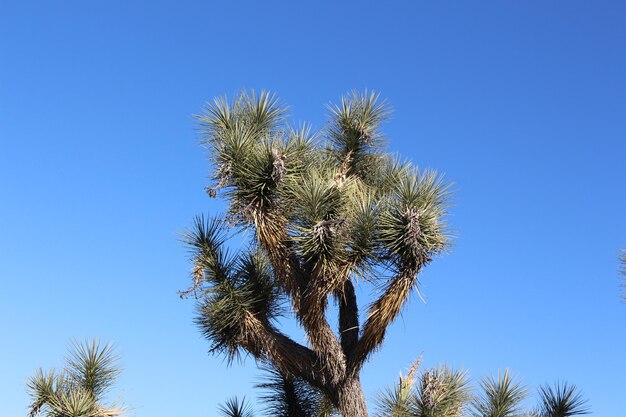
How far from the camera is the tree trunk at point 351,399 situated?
1098 centimetres

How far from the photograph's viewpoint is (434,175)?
1061 centimetres

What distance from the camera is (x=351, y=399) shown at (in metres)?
11.0

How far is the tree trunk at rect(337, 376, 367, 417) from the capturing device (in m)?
11.0

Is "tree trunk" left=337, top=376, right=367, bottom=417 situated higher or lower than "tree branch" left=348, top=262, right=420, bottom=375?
lower

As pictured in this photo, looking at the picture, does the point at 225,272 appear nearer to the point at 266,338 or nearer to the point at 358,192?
the point at 266,338

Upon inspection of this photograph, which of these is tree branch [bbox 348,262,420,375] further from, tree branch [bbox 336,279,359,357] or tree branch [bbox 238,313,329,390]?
tree branch [bbox 238,313,329,390]

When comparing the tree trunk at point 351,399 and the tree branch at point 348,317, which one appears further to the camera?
the tree branch at point 348,317

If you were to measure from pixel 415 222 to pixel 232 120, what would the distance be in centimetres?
276

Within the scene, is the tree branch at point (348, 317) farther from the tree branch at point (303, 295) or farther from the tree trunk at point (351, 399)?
the tree trunk at point (351, 399)

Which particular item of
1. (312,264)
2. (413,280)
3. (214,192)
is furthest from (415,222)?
(214,192)

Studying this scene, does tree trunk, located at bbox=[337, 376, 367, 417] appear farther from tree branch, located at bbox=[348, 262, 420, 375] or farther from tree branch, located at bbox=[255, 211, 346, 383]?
tree branch, located at bbox=[348, 262, 420, 375]

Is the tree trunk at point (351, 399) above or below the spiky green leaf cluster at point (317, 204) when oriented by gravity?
below

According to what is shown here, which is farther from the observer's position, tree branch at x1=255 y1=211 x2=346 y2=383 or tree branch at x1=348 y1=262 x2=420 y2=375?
tree branch at x1=255 y1=211 x2=346 y2=383

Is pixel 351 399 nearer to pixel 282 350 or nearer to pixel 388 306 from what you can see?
pixel 282 350
